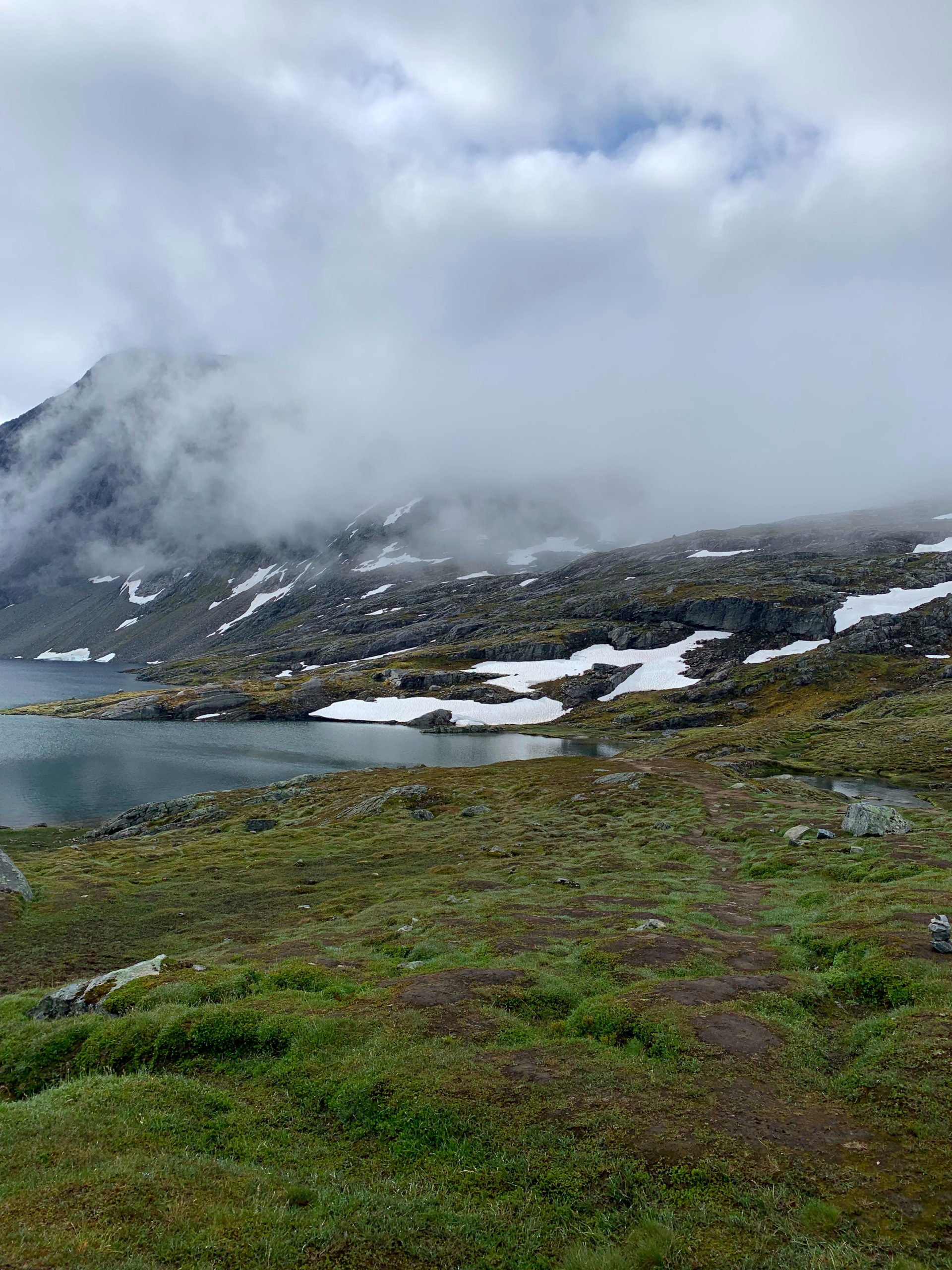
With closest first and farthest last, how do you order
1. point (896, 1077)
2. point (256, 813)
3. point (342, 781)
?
1. point (896, 1077)
2. point (256, 813)
3. point (342, 781)

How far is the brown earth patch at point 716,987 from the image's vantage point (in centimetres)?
1582

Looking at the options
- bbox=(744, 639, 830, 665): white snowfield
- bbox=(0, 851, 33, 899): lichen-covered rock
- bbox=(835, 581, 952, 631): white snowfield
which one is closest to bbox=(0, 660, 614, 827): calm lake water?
bbox=(0, 851, 33, 899): lichen-covered rock

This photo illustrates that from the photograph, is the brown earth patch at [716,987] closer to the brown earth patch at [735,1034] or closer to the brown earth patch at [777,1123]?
the brown earth patch at [735,1034]

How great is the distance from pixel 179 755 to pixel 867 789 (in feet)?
356

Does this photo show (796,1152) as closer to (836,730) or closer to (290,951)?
(290,951)

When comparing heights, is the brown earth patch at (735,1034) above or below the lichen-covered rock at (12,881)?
above

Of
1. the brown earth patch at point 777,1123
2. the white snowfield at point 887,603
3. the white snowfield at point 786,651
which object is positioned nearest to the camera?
the brown earth patch at point 777,1123

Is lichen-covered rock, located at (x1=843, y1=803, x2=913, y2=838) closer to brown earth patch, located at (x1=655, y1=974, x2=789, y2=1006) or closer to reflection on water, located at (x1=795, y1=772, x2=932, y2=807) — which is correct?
reflection on water, located at (x1=795, y1=772, x2=932, y2=807)

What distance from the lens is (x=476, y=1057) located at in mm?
13641

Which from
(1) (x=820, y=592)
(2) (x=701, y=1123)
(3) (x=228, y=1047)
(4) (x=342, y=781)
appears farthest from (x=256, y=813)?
(1) (x=820, y=592)

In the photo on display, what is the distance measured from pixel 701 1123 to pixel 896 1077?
415 centimetres

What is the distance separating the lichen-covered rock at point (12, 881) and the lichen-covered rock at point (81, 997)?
21217 millimetres

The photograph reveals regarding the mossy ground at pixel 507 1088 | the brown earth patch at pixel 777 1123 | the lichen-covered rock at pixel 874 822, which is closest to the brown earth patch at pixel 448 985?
the mossy ground at pixel 507 1088

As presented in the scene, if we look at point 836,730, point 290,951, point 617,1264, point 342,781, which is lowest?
point 836,730
